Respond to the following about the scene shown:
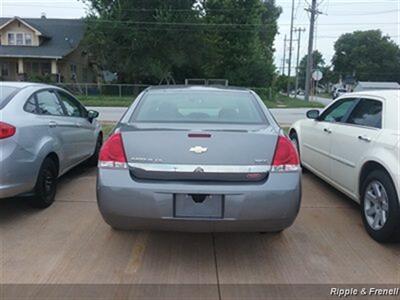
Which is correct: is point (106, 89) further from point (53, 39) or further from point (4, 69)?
point (4, 69)

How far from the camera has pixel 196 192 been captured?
3.33 meters

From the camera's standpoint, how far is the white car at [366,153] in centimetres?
405

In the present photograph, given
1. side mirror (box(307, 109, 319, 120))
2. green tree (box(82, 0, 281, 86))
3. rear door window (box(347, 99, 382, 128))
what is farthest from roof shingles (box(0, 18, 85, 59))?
rear door window (box(347, 99, 382, 128))

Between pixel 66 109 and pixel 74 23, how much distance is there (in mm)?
39141

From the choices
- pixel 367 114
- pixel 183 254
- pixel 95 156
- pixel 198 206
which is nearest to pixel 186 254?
pixel 183 254

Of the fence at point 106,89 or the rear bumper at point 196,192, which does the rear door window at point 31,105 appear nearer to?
the rear bumper at point 196,192

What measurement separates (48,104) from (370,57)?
94.7 meters

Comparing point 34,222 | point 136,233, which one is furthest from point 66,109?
point 136,233

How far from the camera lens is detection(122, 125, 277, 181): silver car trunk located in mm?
3367

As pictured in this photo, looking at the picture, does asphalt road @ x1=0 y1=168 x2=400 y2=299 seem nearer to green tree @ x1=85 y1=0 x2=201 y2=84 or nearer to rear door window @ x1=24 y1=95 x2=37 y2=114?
rear door window @ x1=24 y1=95 x2=37 y2=114

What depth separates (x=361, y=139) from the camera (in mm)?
4703

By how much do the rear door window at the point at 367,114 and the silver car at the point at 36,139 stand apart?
3600 mm

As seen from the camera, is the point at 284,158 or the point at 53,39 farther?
the point at 53,39

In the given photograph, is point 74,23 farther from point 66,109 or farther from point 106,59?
point 66,109
